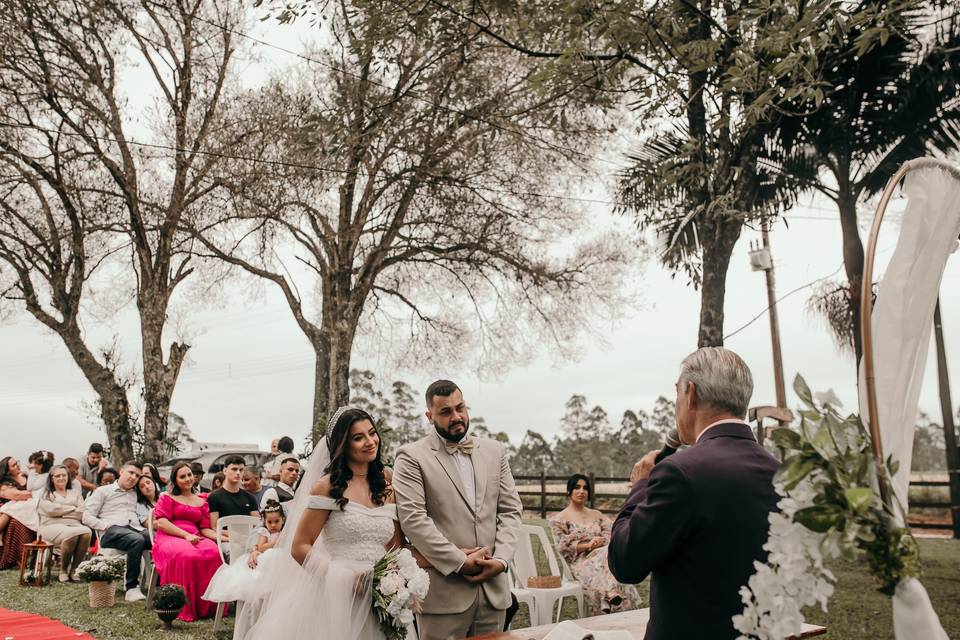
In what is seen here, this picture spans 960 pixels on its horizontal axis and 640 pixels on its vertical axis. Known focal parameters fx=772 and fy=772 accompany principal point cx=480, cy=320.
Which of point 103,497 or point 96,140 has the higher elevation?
point 96,140

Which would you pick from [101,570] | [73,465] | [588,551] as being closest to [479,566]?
[588,551]

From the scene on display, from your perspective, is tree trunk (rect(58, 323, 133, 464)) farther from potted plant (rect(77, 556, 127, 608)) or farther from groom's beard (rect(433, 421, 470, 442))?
groom's beard (rect(433, 421, 470, 442))

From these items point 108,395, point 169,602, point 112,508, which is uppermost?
point 108,395

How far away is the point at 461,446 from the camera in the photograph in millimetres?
4129

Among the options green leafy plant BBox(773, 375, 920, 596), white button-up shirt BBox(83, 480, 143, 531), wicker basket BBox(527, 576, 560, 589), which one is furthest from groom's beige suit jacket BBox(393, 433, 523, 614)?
white button-up shirt BBox(83, 480, 143, 531)

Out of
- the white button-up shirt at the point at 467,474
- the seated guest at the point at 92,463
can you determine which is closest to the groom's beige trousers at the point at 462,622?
the white button-up shirt at the point at 467,474

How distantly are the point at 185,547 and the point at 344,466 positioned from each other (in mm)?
5259

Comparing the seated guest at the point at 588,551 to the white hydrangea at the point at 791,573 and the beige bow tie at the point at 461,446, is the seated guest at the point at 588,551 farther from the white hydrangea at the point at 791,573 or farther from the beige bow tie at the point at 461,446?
the white hydrangea at the point at 791,573

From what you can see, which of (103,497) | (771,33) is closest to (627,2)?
(771,33)

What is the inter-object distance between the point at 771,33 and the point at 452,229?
412 inches

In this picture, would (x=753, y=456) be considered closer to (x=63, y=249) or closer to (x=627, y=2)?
(x=627, y=2)

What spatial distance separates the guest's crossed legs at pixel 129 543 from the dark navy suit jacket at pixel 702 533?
880cm

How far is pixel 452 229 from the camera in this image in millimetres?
15680

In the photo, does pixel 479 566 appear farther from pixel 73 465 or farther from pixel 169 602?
pixel 73 465
